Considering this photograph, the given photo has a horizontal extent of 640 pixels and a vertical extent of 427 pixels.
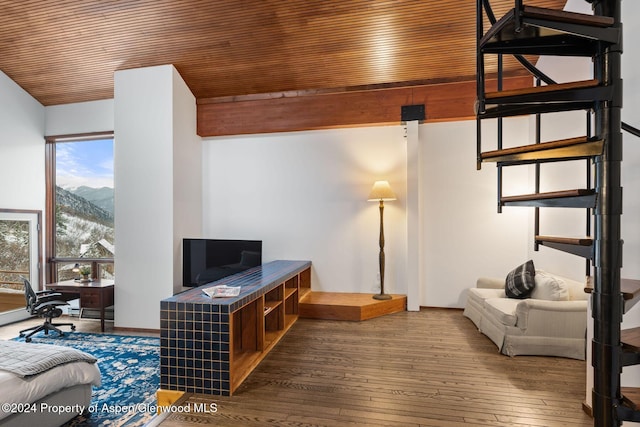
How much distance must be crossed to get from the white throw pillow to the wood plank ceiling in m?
2.66

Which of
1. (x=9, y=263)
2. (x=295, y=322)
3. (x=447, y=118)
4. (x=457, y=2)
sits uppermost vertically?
(x=457, y=2)

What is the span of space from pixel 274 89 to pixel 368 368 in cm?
389

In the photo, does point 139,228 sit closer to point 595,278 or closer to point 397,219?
A: point 397,219

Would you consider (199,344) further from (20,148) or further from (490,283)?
(20,148)

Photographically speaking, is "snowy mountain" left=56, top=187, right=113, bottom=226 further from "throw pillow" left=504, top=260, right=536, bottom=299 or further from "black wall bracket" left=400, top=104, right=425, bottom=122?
"throw pillow" left=504, top=260, right=536, bottom=299

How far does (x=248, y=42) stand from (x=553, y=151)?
11.8ft

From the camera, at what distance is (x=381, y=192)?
4.35m

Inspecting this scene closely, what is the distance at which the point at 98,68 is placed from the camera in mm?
4516

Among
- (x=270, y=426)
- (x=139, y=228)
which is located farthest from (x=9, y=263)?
(x=270, y=426)

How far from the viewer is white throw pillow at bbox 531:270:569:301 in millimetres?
3123

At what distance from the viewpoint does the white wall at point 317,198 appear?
15.5 ft

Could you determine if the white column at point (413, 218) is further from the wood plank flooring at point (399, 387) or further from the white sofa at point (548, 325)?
the white sofa at point (548, 325)

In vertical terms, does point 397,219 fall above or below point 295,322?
above

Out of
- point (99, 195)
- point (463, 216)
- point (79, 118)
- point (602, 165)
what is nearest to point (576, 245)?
point (602, 165)
